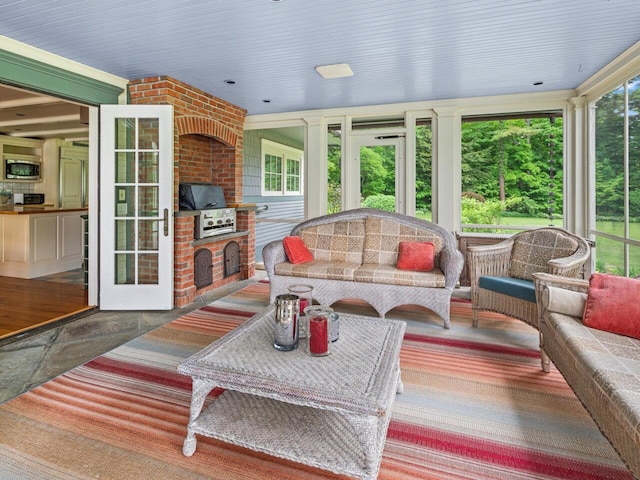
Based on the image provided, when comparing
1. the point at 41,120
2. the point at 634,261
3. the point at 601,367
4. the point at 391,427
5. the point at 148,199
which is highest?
the point at 41,120

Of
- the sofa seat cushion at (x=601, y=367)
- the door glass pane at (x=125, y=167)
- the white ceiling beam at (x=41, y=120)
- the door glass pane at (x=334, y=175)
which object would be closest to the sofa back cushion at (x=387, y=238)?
the door glass pane at (x=334, y=175)

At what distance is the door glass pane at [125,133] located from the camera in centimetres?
422

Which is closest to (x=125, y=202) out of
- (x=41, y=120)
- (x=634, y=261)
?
(x=41, y=120)

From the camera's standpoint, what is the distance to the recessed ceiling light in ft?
13.0

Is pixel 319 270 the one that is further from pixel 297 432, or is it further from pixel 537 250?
pixel 297 432

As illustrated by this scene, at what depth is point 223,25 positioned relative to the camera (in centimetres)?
304

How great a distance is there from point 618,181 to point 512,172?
1378 millimetres

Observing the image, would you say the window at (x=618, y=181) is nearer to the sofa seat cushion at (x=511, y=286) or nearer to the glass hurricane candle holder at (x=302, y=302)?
the sofa seat cushion at (x=511, y=286)

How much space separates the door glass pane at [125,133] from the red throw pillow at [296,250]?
2.00 meters

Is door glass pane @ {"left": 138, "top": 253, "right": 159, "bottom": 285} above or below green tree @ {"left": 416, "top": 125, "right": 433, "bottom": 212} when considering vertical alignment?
below

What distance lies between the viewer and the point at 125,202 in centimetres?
428

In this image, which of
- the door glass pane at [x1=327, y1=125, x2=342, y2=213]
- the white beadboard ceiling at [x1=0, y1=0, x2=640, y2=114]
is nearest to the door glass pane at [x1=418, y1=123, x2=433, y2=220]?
the white beadboard ceiling at [x1=0, y1=0, x2=640, y2=114]

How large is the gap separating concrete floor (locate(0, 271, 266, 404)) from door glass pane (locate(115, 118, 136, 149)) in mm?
1833

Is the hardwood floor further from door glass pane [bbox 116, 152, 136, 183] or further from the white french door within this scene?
door glass pane [bbox 116, 152, 136, 183]
